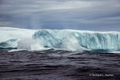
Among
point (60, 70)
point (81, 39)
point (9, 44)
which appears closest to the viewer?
point (60, 70)

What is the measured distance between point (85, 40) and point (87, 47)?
898 mm

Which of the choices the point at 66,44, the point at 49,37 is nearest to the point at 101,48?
the point at 66,44

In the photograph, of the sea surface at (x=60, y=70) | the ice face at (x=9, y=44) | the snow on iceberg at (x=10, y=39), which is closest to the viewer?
the sea surface at (x=60, y=70)

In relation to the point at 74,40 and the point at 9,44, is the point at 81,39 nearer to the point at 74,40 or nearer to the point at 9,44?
the point at 74,40

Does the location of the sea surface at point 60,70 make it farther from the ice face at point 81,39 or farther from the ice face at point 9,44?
the ice face at point 9,44

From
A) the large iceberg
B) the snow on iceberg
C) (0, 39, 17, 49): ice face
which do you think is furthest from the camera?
(0, 39, 17, 49): ice face

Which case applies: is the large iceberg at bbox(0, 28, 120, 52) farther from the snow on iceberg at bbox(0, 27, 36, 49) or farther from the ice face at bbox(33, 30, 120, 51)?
the snow on iceberg at bbox(0, 27, 36, 49)

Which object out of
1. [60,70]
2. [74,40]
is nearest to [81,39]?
[74,40]

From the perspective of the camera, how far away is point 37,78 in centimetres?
863

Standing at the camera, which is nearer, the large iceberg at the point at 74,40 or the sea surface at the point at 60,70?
the sea surface at the point at 60,70

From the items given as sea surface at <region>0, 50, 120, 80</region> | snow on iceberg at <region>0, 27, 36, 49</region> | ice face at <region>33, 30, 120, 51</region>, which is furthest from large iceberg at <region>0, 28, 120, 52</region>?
sea surface at <region>0, 50, 120, 80</region>

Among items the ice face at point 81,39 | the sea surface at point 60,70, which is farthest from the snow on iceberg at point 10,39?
the sea surface at point 60,70

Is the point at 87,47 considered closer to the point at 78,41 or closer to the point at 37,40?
the point at 78,41

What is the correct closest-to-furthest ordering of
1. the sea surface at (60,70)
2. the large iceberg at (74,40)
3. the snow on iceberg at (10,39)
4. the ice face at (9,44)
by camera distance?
1. the sea surface at (60,70)
2. the large iceberg at (74,40)
3. the snow on iceberg at (10,39)
4. the ice face at (9,44)
